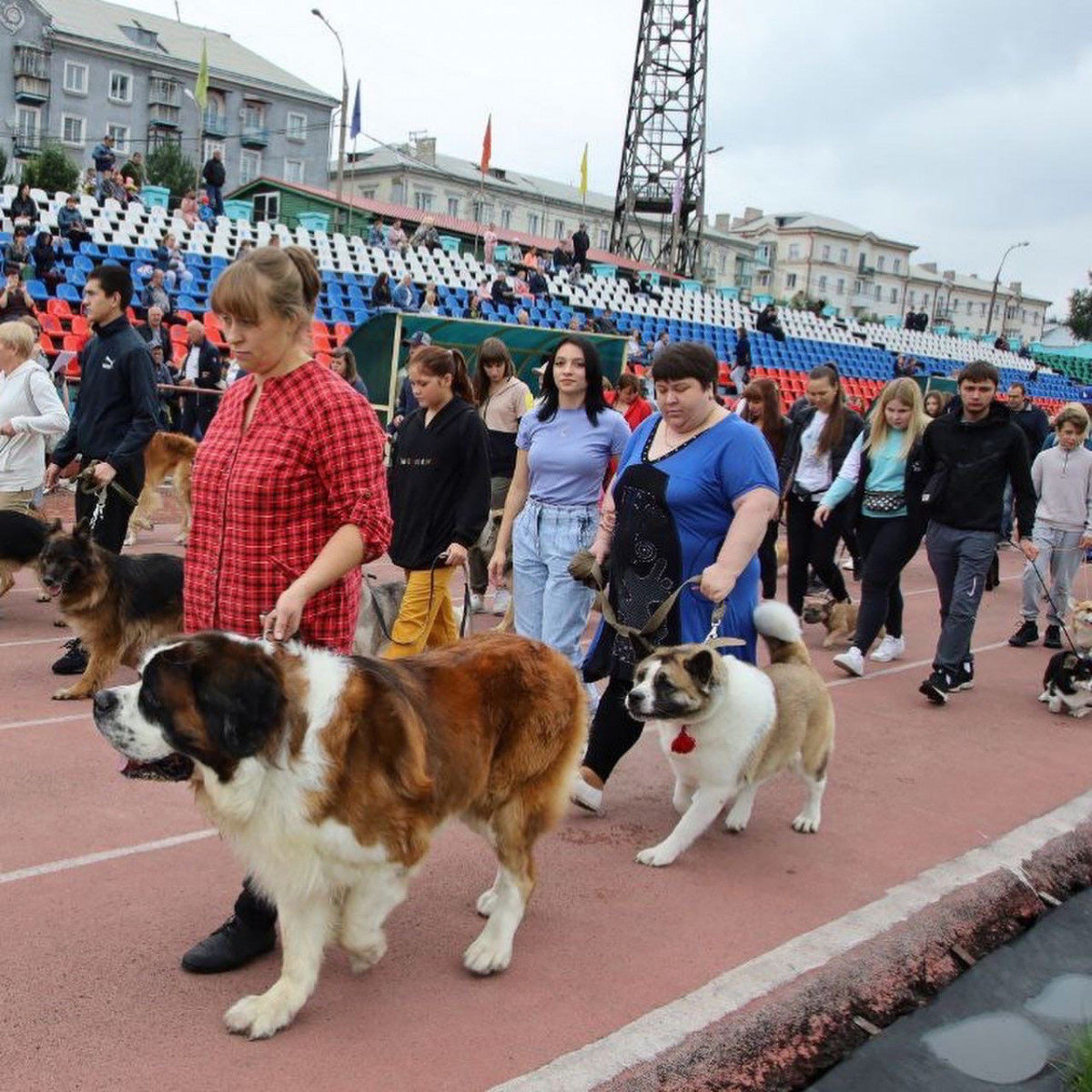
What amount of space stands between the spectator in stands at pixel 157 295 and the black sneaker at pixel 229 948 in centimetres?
1688

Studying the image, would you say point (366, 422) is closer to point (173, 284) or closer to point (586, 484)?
point (586, 484)

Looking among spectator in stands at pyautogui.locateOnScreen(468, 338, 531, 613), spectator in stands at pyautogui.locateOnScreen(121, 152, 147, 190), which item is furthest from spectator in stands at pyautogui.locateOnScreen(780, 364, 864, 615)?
spectator in stands at pyautogui.locateOnScreen(121, 152, 147, 190)

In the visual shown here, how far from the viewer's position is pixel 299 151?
78.1 meters

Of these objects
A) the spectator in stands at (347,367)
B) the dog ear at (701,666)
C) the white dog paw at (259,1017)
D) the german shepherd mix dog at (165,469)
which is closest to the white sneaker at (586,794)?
the dog ear at (701,666)

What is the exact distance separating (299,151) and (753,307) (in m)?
46.7

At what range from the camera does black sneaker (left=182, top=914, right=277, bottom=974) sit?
11.7 feet

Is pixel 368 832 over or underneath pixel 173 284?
underneath

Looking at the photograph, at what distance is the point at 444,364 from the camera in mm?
5973

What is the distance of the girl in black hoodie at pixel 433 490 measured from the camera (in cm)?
595

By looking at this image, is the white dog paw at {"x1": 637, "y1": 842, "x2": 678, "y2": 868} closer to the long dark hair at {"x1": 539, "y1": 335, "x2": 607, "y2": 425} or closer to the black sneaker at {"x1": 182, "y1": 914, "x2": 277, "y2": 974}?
the black sneaker at {"x1": 182, "y1": 914, "x2": 277, "y2": 974}

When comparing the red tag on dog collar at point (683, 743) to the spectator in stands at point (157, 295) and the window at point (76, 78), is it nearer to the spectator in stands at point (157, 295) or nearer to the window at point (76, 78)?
the spectator in stands at point (157, 295)

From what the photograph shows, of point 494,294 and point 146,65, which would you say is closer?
point 494,294

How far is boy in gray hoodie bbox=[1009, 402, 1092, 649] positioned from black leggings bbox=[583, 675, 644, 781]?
544cm

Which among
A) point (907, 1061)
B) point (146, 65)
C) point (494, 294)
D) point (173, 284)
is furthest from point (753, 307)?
point (146, 65)
